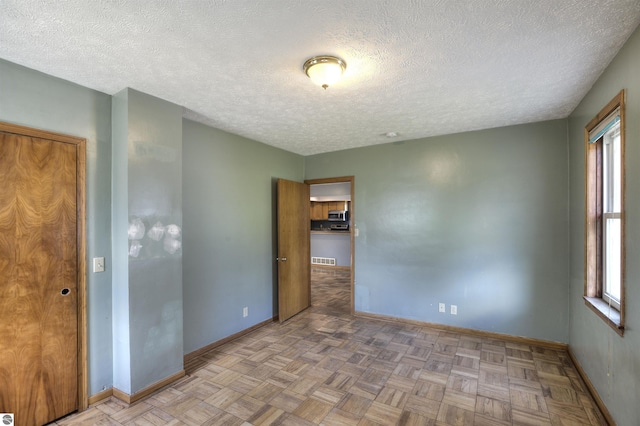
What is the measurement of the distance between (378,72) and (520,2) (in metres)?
0.88

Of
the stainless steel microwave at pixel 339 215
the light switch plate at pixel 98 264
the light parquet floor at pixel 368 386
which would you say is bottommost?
the light parquet floor at pixel 368 386

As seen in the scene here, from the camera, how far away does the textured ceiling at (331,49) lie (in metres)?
1.49

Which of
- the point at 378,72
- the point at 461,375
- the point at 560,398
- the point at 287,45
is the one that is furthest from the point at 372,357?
the point at 287,45

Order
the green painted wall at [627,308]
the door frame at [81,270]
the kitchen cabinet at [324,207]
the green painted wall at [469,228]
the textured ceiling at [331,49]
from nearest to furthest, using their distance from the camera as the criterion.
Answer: the textured ceiling at [331,49]
the green painted wall at [627,308]
the door frame at [81,270]
the green painted wall at [469,228]
the kitchen cabinet at [324,207]

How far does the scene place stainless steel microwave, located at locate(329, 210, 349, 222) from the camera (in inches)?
336

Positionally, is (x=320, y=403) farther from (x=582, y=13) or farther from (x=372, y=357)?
(x=582, y=13)

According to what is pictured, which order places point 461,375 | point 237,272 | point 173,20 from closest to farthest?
point 173,20, point 461,375, point 237,272

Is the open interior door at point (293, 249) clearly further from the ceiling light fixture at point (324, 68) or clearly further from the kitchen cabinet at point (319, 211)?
the kitchen cabinet at point (319, 211)

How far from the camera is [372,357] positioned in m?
3.15

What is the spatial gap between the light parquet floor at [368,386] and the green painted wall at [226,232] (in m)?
0.40

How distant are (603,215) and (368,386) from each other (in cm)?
249

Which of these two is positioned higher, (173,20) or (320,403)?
(173,20)

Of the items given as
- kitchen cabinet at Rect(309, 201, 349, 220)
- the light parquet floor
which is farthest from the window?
kitchen cabinet at Rect(309, 201, 349, 220)

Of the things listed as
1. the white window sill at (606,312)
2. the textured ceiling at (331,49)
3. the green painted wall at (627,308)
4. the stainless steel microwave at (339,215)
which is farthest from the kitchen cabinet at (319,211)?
the white window sill at (606,312)
